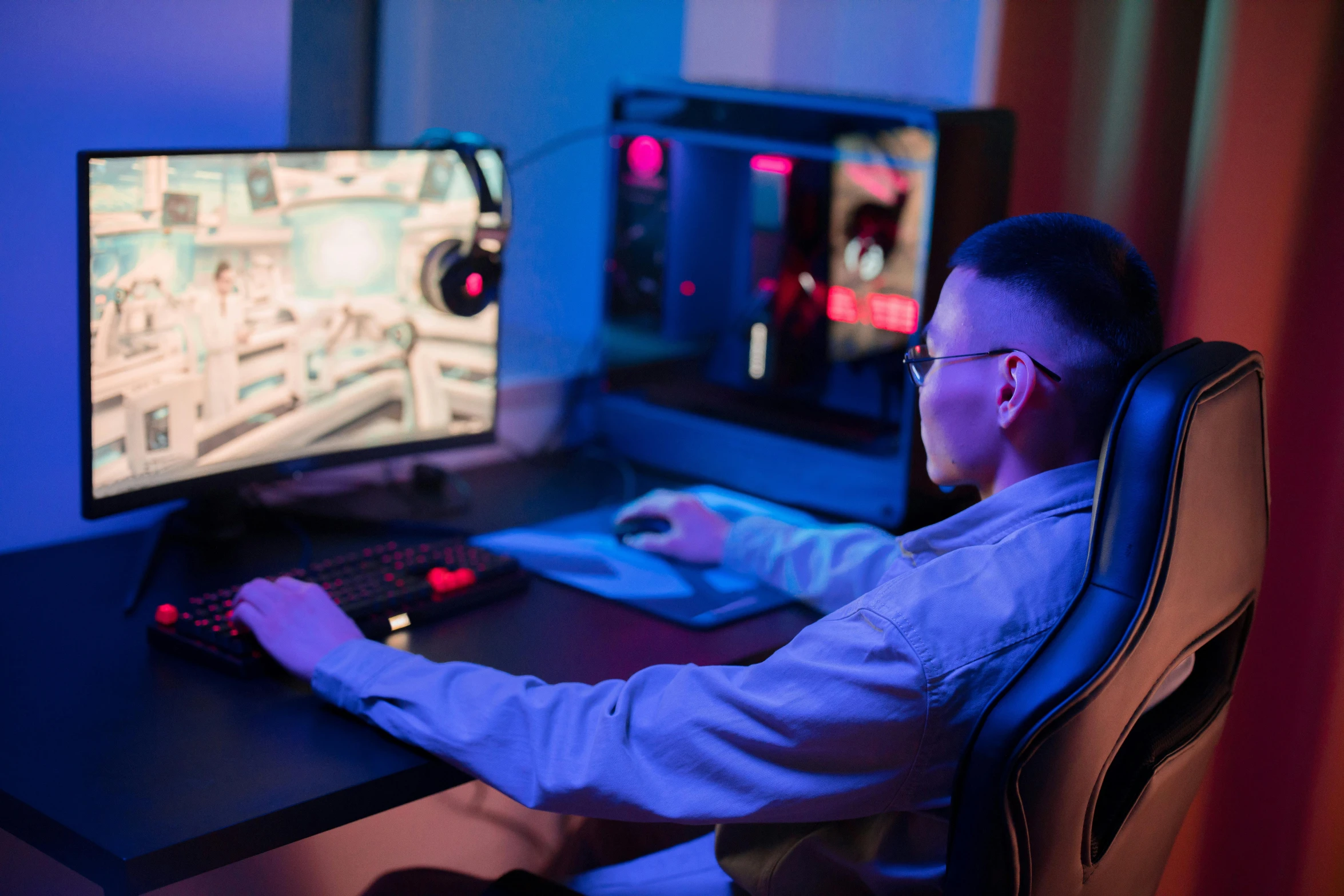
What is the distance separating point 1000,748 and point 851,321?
3.38 feet

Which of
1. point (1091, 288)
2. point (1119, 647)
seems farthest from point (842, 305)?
point (1119, 647)

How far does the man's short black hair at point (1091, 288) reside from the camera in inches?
35.3

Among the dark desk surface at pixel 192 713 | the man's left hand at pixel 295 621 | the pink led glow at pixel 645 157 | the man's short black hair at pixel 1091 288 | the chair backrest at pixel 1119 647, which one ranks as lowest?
the dark desk surface at pixel 192 713

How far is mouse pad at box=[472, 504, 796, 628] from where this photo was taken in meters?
1.29

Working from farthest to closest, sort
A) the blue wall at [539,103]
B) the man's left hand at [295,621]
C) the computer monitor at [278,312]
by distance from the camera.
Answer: the blue wall at [539,103] < the computer monitor at [278,312] < the man's left hand at [295,621]

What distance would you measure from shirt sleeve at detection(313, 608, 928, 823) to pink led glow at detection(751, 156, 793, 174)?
3.00 feet

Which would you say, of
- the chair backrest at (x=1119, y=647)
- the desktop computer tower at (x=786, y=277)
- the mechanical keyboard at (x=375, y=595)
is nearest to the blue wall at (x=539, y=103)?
the desktop computer tower at (x=786, y=277)

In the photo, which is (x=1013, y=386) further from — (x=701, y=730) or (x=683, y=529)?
(x=683, y=529)

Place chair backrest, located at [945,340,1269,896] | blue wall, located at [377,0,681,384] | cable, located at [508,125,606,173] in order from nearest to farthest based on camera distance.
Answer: chair backrest, located at [945,340,1269,896] < blue wall, located at [377,0,681,384] < cable, located at [508,125,606,173]

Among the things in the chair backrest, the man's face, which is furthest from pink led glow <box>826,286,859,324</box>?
the chair backrest

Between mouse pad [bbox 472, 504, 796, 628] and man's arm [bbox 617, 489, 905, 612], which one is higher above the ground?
man's arm [bbox 617, 489, 905, 612]

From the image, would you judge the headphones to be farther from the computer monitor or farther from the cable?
the cable

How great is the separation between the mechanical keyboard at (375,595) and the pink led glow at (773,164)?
0.66 meters

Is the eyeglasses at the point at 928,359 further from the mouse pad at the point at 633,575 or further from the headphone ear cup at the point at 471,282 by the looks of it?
the headphone ear cup at the point at 471,282
